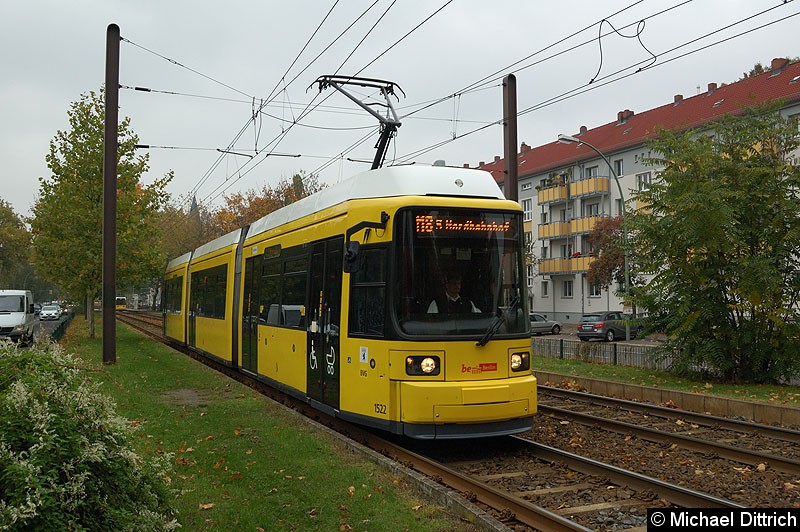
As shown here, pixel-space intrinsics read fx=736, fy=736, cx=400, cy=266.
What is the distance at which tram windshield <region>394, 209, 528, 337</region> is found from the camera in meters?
8.66

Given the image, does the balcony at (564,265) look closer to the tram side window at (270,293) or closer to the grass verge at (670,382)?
the grass verge at (670,382)

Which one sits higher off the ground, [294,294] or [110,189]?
[110,189]

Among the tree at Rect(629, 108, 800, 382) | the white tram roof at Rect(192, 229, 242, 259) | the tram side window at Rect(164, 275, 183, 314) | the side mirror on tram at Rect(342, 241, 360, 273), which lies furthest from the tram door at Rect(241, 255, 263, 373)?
the tram side window at Rect(164, 275, 183, 314)

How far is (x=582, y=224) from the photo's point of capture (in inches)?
2181

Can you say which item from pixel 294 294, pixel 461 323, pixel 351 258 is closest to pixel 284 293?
pixel 294 294

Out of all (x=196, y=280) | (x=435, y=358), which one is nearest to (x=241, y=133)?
(x=196, y=280)

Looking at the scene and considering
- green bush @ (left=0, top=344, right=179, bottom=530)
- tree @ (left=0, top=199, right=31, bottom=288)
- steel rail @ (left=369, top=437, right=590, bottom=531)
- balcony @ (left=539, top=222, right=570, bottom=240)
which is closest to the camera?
green bush @ (left=0, top=344, right=179, bottom=530)

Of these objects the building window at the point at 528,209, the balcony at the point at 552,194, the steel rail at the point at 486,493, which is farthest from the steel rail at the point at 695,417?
the building window at the point at 528,209

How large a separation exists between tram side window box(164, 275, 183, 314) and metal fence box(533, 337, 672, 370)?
494 inches

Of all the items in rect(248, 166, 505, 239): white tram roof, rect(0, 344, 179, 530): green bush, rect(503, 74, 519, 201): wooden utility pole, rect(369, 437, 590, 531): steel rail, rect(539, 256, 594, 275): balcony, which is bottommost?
rect(369, 437, 590, 531): steel rail

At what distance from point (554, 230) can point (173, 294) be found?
37538 millimetres

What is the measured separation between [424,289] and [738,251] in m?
10.1

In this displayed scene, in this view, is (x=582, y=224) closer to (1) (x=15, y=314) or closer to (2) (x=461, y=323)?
(1) (x=15, y=314)

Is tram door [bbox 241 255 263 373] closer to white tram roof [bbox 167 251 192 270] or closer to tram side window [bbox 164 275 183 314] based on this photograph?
white tram roof [bbox 167 251 192 270]
